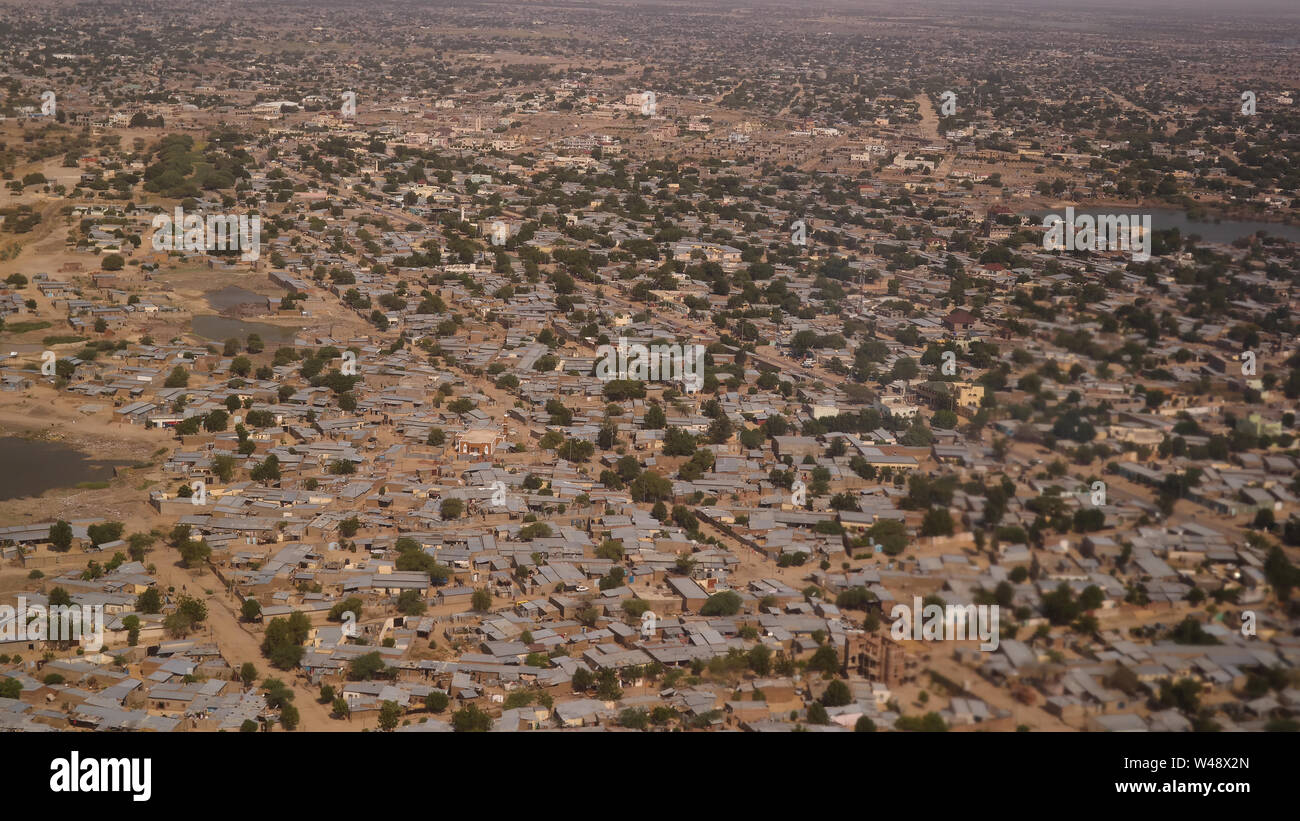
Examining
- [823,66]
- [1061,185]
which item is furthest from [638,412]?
[823,66]

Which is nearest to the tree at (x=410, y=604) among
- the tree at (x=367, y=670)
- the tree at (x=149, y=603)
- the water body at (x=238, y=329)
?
the tree at (x=367, y=670)

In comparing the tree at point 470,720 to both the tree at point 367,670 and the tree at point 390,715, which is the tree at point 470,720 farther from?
the tree at point 367,670

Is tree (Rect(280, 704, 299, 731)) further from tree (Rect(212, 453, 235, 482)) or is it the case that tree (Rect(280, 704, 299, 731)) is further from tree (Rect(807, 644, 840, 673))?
A: tree (Rect(212, 453, 235, 482))

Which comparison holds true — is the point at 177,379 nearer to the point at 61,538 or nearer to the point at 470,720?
the point at 61,538

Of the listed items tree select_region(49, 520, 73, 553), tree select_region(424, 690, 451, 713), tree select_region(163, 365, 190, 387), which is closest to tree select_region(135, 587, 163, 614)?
tree select_region(49, 520, 73, 553)
